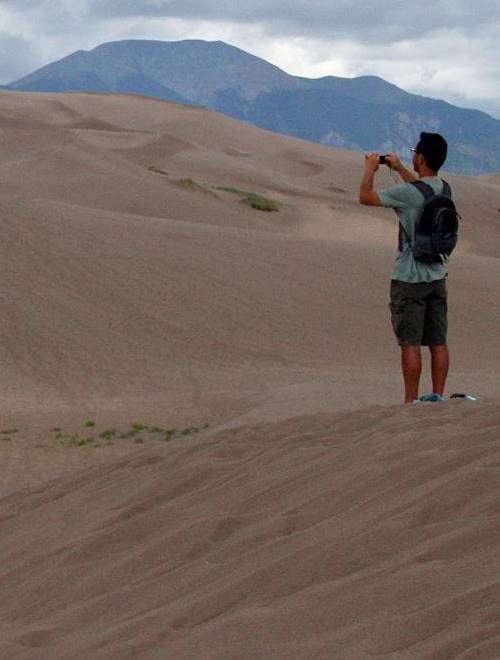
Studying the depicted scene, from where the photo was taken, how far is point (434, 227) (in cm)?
740

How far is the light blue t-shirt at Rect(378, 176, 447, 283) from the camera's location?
288 inches

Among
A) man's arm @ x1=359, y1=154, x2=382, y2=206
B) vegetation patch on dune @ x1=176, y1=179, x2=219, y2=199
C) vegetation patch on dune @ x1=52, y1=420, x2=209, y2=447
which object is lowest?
vegetation patch on dune @ x1=52, y1=420, x2=209, y2=447

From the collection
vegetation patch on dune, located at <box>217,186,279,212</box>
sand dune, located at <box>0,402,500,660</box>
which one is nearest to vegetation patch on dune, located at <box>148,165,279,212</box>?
vegetation patch on dune, located at <box>217,186,279,212</box>

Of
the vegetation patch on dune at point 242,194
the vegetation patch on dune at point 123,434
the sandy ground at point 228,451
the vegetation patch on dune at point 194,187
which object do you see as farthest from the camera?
the vegetation patch on dune at point 242,194

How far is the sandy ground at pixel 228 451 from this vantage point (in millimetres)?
3846

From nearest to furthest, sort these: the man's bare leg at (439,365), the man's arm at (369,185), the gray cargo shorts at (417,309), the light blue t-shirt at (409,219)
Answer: the man's arm at (369,185) → the light blue t-shirt at (409,219) → the gray cargo shorts at (417,309) → the man's bare leg at (439,365)

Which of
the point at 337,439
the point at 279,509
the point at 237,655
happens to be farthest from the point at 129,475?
the point at 237,655

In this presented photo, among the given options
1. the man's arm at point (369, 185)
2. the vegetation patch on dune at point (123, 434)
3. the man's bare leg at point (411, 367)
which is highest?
the man's arm at point (369, 185)

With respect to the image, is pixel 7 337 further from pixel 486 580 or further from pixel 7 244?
pixel 486 580

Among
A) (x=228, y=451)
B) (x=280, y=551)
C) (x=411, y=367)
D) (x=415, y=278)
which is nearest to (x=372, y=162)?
(x=415, y=278)

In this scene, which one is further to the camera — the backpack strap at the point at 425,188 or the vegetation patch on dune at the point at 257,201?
the vegetation patch on dune at the point at 257,201

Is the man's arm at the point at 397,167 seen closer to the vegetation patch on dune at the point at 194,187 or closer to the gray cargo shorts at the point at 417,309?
the gray cargo shorts at the point at 417,309

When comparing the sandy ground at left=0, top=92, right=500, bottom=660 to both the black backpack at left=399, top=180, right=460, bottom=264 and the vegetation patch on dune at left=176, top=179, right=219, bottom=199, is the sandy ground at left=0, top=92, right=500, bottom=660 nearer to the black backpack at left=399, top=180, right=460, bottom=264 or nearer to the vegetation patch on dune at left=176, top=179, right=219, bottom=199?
the black backpack at left=399, top=180, right=460, bottom=264

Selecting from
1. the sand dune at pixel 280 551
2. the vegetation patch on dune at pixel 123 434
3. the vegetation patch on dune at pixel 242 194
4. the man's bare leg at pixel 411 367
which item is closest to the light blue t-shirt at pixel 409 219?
the man's bare leg at pixel 411 367
